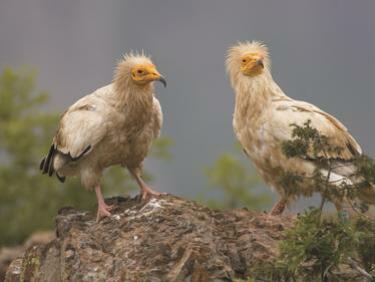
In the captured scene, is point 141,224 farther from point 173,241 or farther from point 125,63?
point 125,63

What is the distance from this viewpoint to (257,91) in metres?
13.5

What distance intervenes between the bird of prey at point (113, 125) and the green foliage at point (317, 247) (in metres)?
3.29

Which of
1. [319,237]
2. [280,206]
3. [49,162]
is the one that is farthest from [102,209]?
[319,237]

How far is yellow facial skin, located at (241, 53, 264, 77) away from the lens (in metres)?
13.8

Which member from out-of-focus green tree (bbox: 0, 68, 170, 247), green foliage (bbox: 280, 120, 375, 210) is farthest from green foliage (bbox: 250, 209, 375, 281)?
out-of-focus green tree (bbox: 0, 68, 170, 247)

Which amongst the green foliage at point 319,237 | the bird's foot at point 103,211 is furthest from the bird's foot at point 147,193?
the green foliage at point 319,237

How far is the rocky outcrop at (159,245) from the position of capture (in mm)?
10602

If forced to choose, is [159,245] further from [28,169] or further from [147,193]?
[28,169]

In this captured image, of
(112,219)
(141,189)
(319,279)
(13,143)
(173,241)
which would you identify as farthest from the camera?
(13,143)

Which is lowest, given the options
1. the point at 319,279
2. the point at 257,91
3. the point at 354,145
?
the point at 319,279

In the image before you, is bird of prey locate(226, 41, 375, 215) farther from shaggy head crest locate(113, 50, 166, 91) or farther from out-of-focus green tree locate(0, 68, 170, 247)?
out-of-focus green tree locate(0, 68, 170, 247)

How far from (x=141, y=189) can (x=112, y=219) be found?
3.74ft

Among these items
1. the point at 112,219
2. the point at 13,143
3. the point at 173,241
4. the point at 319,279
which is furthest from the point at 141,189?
the point at 13,143

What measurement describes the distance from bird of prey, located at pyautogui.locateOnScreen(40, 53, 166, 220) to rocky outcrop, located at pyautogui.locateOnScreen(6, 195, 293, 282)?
1.22 metres
